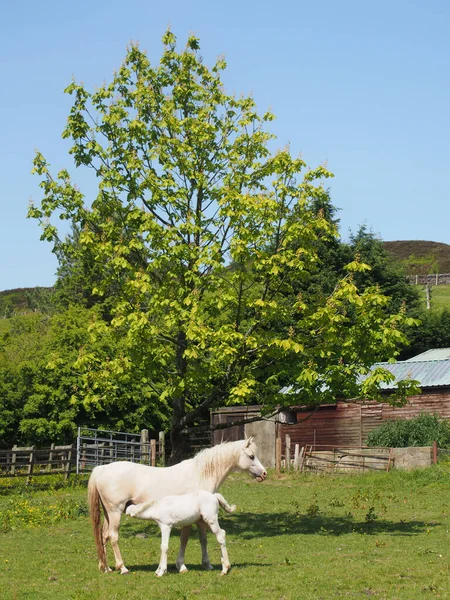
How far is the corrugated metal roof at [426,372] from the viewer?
118 ft

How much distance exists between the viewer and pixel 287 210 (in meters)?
18.4

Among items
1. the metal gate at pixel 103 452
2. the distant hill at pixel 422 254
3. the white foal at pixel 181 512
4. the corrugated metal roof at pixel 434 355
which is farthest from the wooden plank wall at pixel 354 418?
the distant hill at pixel 422 254

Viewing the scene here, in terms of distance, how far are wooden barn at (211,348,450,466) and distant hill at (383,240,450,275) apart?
6835 cm

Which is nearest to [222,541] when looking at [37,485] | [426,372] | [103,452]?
[37,485]

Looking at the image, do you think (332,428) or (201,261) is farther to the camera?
(332,428)

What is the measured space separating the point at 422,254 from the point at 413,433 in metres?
105

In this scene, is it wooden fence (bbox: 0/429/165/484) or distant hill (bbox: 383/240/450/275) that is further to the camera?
distant hill (bbox: 383/240/450/275)

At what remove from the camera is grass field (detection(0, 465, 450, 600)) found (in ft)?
38.2

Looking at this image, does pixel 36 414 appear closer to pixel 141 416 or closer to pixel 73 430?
pixel 73 430

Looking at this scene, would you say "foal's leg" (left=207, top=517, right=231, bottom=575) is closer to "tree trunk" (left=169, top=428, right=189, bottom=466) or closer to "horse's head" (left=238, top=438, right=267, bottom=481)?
"horse's head" (left=238, top=438, right=267, bottom=481)

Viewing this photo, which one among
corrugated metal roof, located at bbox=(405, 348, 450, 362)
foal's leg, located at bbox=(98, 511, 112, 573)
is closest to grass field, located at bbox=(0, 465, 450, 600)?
foal's leg, located at bbox=(98, 511, 112, 573)

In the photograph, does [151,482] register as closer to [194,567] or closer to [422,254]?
[194,567]

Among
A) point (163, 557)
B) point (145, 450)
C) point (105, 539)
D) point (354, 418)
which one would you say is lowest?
point (145, 450)

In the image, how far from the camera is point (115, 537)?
1358cm
